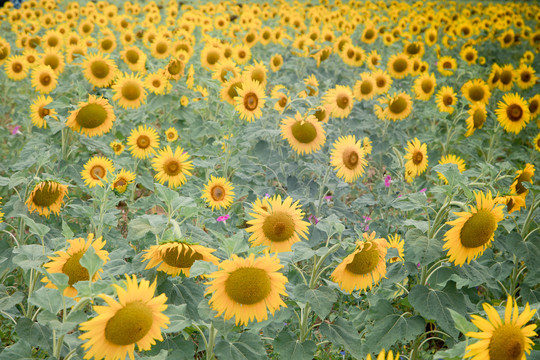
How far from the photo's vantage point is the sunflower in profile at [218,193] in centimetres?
332

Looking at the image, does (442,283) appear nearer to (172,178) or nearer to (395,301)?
(395,301)

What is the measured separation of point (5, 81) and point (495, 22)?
1041 cm

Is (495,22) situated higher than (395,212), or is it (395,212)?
(495,22)

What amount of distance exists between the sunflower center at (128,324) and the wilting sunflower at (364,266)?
860 millimetres

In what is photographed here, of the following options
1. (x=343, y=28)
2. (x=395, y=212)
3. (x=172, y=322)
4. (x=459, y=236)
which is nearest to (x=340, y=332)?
(x=459, y=236)

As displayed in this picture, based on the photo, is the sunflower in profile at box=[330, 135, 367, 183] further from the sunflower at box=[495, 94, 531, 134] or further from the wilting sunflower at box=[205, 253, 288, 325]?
the sunflower at box=[495, 94, 531, 134]

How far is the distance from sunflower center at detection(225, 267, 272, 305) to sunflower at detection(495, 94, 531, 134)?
387 centimetres

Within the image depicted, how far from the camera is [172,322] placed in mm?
1677

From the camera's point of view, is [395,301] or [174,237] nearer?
[174,237]

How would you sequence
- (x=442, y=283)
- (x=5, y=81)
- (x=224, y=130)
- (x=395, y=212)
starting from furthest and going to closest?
(x=5, y=81)
(x=395, y=212)
(x=224, y=130)
(x=442, y=283)

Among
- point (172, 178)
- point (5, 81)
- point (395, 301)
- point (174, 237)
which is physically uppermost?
point (174, 237)

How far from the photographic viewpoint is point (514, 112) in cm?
459

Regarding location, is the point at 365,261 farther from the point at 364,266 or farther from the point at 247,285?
the point at 247,285

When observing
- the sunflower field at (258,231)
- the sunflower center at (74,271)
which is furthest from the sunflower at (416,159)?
the sunflower center at (74,271)
